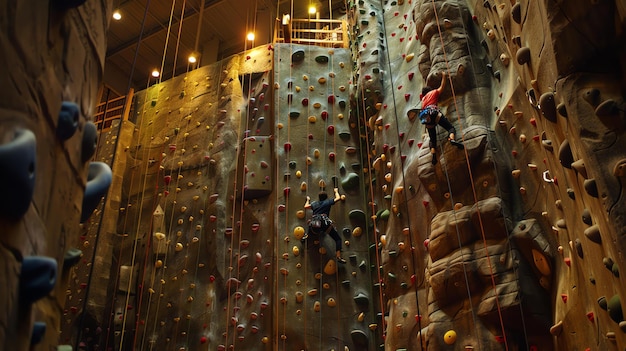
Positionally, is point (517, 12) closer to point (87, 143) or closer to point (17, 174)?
point (87, 143)

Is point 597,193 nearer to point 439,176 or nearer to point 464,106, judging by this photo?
point 439,176

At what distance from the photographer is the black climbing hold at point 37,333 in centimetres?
150

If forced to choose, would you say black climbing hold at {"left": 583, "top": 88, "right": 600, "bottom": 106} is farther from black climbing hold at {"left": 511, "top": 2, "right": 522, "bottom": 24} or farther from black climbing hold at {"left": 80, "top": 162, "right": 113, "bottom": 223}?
black climbing hold at {"left": 80, "top": 162, "right": 113, "bottom": 223}

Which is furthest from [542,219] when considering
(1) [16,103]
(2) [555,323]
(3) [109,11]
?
(1) [16,103]

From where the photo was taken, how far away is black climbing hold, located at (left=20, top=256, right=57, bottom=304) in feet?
4.56

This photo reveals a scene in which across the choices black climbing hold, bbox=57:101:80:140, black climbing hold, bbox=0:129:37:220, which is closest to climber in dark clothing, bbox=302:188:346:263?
black climbing hold, bbox=57:101:80:140

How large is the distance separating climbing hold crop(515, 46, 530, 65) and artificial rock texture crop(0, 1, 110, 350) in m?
2.79

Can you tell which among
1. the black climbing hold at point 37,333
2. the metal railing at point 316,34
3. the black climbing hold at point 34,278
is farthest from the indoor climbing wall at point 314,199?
the black climbing hold at point 34,278

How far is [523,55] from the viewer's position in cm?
390

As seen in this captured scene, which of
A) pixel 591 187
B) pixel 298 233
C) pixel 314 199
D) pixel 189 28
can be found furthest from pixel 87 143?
pixel 189 28

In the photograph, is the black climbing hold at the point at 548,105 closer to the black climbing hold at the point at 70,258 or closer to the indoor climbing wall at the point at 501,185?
the indoor climbing wall at the point at 501,185

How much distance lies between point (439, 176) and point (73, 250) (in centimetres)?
420

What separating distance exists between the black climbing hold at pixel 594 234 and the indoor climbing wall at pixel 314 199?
3.46m

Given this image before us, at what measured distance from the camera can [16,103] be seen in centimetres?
141
